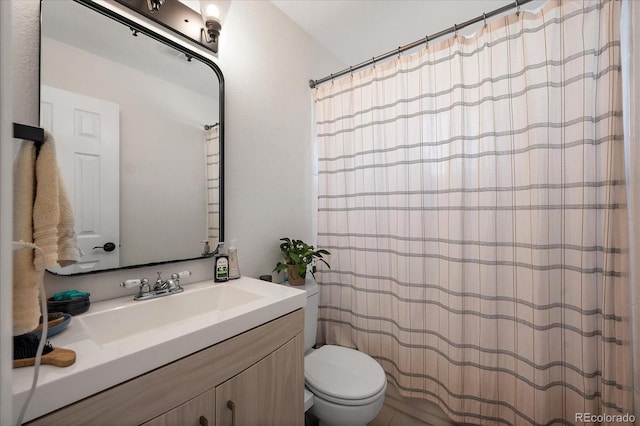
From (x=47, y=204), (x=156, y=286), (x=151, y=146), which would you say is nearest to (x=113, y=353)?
(x=47, y=204)

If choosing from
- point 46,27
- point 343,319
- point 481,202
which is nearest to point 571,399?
point 481,202

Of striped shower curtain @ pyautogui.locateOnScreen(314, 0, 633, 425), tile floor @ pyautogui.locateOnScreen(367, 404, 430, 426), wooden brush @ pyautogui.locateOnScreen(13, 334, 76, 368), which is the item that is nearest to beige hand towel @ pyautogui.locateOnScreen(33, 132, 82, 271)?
wooden brush @ pyautogui.locateOnScreen(13, 334, 76, 368)

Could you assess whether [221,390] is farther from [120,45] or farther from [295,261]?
[120,45]

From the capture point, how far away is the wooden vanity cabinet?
1.89 feet

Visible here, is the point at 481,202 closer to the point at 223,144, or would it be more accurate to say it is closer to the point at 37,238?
the point at 223,144

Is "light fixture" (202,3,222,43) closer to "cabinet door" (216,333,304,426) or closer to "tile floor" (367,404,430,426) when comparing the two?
"cabinet door" (216,333,304,426)

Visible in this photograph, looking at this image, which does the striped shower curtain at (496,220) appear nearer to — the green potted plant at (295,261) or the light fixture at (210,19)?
the green potted plant at (295,261)

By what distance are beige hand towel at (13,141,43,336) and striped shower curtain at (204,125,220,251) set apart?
678mm

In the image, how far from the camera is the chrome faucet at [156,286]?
100 cm

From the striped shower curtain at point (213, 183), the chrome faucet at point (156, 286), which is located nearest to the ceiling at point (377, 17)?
the striped shower curtain at point (213, 183)

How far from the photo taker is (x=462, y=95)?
1.33 metres

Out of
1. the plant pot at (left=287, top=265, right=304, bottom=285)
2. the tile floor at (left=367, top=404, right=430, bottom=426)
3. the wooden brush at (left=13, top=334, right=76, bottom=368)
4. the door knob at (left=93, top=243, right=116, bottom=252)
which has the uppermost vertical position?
the door knob at (left=93, top=243, right=116, bottom=252)

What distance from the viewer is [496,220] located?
126 centimetres

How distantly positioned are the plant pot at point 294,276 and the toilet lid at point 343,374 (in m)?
0.41
